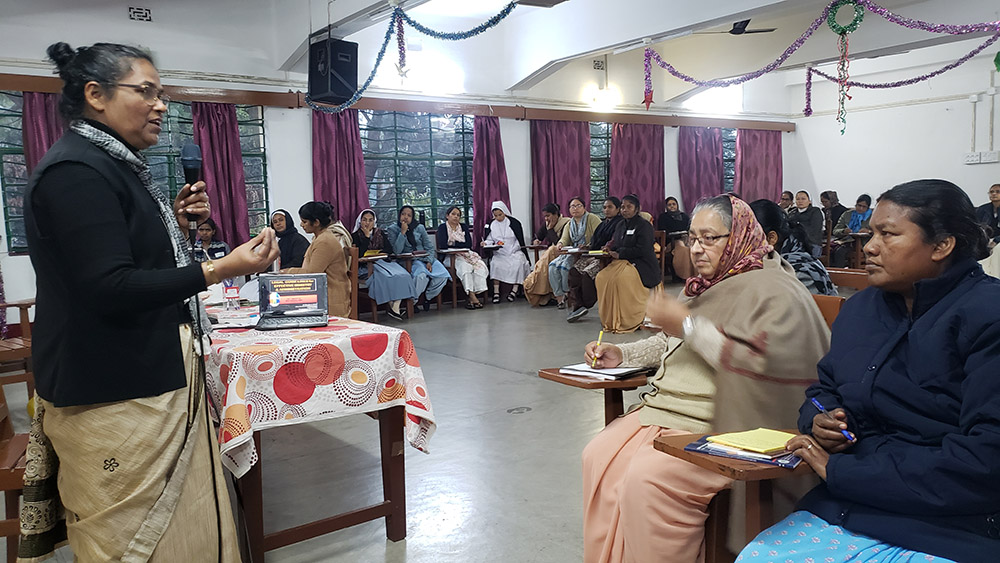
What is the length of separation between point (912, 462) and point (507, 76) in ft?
27.5

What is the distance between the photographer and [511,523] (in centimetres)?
259

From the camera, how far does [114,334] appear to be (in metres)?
1.46

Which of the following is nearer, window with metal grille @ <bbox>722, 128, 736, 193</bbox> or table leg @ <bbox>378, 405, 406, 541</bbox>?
table leg @ <bbox>378, 405, 406, 541</bbox>

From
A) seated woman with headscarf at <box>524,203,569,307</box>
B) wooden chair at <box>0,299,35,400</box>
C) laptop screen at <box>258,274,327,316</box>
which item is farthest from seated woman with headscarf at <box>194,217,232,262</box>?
laptop screen at <box>258,274,327,316</box>

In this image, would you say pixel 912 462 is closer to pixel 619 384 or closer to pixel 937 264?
pixel 937 264

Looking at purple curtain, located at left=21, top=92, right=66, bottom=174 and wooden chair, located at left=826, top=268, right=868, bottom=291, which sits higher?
purple curtain, located at left=21, top=92, right=66, bottom=174

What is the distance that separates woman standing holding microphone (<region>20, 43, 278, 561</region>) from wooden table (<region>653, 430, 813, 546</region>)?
0.95 meters

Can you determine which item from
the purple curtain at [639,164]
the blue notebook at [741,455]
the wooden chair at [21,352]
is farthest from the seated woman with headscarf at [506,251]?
the blue notebook at [741,455]

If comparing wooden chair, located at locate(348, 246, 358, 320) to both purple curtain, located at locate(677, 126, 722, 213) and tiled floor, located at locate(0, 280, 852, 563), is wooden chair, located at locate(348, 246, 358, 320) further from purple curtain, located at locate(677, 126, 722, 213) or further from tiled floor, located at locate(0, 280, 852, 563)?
purple curtain, located at locate(677, 126, 722, 213)

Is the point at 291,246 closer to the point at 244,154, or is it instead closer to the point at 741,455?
the point at 244,154

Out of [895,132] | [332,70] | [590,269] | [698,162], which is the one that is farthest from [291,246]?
[895,132]

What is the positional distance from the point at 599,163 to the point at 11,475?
29.9 ft

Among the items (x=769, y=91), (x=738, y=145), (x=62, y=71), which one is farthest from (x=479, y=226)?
(x=62, y=71)

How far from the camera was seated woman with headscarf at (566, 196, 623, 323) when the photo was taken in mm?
6871
